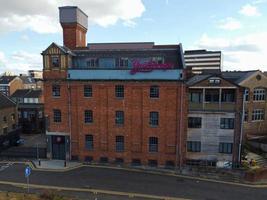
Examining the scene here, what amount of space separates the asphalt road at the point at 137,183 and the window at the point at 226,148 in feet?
18.8

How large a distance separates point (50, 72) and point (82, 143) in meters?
11.4

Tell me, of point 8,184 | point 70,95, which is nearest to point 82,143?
point 70,95

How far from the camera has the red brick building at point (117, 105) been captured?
35188mm

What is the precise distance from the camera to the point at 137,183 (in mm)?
30359

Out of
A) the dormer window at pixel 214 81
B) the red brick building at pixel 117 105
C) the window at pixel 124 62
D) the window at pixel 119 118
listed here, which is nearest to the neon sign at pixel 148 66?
the red brick building at pixel 117 105

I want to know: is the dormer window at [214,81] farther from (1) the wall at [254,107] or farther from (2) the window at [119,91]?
(1) the wall at [254,107]

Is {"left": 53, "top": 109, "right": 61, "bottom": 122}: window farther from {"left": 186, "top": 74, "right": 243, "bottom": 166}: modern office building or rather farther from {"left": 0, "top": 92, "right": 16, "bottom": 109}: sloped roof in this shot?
{"left": 186, "top": 74, "right": 243, "bottom": 166}: modern office building

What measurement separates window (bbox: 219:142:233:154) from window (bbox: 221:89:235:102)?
6.02 m

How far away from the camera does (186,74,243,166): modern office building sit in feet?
112

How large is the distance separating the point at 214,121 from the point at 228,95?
403cm

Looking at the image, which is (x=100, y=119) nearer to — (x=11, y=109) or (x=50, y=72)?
(x=50, y=72)

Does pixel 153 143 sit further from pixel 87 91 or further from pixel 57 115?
pixel 57 115

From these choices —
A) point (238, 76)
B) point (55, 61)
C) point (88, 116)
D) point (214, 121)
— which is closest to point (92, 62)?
point (55, 61)

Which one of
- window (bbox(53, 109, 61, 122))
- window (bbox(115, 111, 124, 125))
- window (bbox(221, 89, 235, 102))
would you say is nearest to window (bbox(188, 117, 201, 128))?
window (bbox(221, 89, 235, 102))
